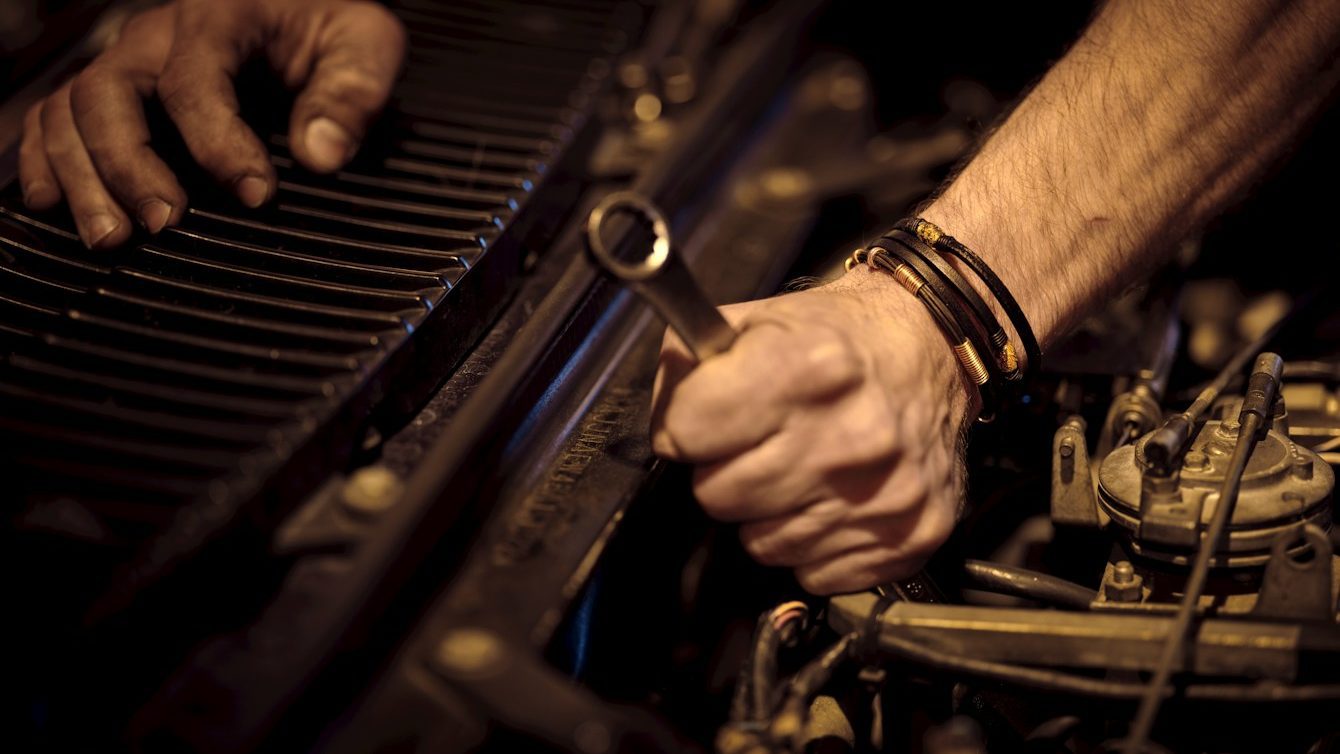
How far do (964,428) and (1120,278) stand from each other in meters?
0.24

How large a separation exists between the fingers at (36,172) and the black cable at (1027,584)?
0.96 metres

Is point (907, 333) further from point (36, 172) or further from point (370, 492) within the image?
point (36, 172)

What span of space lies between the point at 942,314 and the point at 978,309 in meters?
0.03

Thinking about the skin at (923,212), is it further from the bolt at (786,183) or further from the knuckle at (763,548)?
the bolt at (786,183)

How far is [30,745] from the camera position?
73 centimetres

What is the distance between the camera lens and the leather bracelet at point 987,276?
895mm

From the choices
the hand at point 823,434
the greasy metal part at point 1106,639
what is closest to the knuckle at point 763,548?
the hand at point 823,434

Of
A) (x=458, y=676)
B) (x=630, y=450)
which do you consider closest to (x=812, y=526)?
(x=630, y=450)

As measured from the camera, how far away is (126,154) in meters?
1.01

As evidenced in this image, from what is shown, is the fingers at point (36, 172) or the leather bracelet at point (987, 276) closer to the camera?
the leather bracelet at point (987, 276)

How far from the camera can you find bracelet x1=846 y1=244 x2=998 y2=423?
87 centimetres

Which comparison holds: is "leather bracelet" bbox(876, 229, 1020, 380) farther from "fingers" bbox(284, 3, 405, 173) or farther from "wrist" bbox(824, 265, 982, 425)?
"fingers" bbox(284, 3, 405, 173)

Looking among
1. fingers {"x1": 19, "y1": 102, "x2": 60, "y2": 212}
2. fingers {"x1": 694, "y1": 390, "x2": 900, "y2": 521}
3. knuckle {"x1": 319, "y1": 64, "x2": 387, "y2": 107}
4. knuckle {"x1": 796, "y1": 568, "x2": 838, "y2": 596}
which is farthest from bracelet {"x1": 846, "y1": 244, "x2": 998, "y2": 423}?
fingers {"x1": 19, "y1": 102, "x2": 60, "y2": 212}

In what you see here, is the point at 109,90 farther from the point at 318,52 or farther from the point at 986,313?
the point at 986,313
